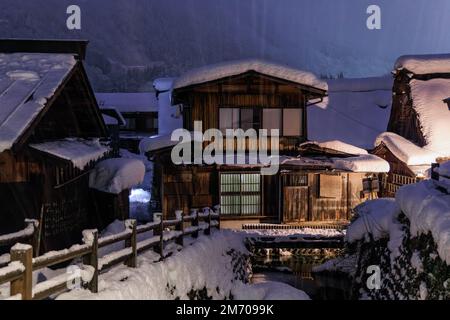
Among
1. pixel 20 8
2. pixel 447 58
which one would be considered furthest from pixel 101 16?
pixel 447 58

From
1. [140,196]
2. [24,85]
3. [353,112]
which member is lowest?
[140,196]

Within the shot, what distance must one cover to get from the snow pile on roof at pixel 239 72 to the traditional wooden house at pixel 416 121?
565 cm

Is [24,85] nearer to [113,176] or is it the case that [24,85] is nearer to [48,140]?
[48,140]

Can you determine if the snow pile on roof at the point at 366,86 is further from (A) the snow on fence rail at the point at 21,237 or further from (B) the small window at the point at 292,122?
(A) the snow on fence rail at the point at 21,237

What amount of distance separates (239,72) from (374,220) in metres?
9.85

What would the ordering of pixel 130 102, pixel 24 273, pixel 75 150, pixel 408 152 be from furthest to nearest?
pixel 130 102, pixel 408 152, pixel 75 150, pixel 24 273

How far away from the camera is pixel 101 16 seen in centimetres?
12962

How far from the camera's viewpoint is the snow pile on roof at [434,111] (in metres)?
20.5

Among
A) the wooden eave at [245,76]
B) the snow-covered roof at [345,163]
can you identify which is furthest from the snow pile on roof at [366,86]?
the snow-covered roof at [345,163]

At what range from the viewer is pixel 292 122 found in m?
20.5

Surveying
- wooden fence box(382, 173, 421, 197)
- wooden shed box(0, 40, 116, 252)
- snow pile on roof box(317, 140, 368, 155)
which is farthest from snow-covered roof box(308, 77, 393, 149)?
wooden shed box(0, 40, 116, 252)

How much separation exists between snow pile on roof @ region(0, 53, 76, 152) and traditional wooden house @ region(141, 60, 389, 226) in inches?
248

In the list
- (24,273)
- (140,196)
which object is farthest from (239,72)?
(24,273)

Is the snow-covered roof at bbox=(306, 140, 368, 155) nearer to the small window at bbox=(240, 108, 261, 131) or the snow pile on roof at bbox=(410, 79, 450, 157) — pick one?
the small window at bbox=(240, 108, 261, 131)
